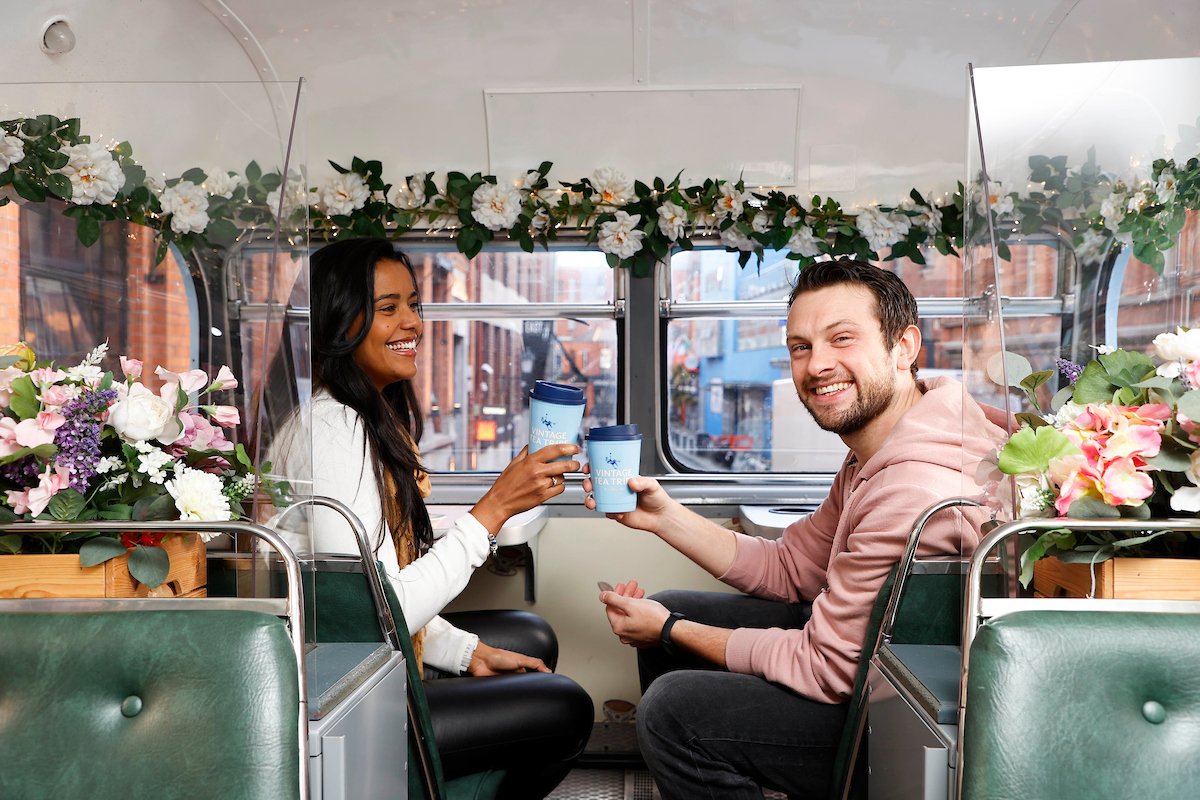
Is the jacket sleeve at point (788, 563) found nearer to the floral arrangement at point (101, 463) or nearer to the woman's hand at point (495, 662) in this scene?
the woman's hand at point (495, 662)

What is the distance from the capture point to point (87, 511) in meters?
1.36

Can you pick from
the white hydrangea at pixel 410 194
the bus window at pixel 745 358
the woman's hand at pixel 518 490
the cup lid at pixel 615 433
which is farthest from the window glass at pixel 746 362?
the cup lid at pixel 615 433

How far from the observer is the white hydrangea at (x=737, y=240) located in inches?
132

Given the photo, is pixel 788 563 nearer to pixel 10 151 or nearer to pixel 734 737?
pixel 734 737

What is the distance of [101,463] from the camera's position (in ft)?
4.42

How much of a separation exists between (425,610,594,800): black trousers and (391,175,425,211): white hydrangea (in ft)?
6.11

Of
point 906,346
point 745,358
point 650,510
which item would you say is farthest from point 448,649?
point 745,358

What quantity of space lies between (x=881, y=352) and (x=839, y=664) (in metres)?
0.66

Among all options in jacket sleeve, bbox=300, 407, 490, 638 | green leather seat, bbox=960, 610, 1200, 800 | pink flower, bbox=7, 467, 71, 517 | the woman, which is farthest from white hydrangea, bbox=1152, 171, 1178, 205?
pink flower, bbox=7, 467, 71, 517

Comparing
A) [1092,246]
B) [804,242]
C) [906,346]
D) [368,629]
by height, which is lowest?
[368,629]

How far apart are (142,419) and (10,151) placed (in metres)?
0.67

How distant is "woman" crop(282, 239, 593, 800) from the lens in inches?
71.6

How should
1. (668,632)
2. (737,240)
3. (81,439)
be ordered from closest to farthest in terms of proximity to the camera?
(81,439), (668,632), (737,240)

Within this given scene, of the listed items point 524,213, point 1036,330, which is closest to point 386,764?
point 1036,330
